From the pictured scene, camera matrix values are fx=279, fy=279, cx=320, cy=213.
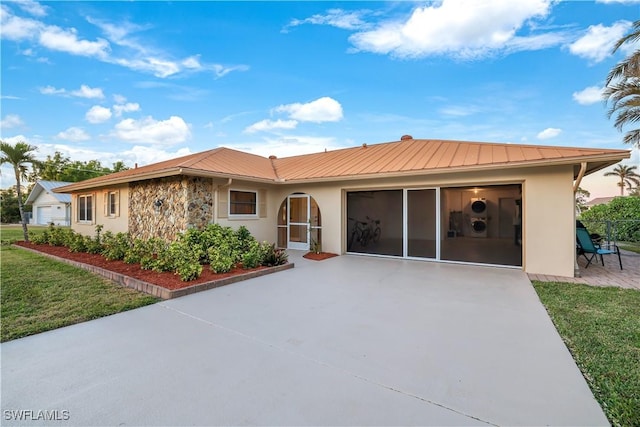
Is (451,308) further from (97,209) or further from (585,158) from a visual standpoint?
(97,209)

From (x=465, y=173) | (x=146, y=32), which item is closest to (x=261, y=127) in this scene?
(x=146, y=32)

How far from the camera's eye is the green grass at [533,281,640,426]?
2230 mm

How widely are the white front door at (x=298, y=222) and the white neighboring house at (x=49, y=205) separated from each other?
86.0 feet

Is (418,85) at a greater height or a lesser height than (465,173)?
greater

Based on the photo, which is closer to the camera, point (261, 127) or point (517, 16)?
point (517, 16)

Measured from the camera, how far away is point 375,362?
9.21ft

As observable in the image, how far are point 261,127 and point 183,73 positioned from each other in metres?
5.49

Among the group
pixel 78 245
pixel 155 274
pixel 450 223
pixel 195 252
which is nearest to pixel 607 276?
pixel 450 223

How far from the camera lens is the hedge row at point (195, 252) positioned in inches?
245

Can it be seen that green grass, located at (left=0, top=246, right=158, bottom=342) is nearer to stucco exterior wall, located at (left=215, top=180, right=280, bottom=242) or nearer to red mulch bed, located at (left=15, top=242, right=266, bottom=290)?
red mulch bed, located at (left=15, top=242, right=266, bottom=290)

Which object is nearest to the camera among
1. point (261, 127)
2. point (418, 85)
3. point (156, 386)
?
point (156, 386)

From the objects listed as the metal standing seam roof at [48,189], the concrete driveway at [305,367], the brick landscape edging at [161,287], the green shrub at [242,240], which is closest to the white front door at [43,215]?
the metal standing seam roof at [48,189]

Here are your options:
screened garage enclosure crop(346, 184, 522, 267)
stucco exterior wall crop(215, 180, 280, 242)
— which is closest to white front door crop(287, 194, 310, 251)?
stucco exterior wall crop(215, 180, 280, 242)

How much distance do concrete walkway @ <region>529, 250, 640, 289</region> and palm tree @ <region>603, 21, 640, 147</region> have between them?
18.8 ft
